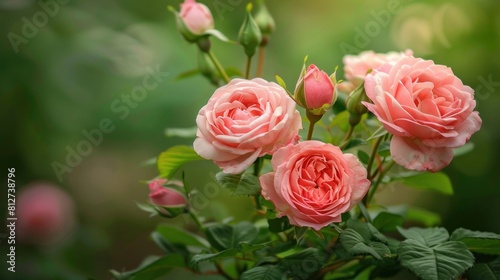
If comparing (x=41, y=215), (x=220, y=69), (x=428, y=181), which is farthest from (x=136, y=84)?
(x=428, y=181)

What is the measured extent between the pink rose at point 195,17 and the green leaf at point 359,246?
11.0 inches

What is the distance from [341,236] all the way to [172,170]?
20 centimetres

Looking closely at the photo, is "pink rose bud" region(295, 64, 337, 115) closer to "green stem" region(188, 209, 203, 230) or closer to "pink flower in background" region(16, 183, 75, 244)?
"green stem" region(188, 209, 203, 230)

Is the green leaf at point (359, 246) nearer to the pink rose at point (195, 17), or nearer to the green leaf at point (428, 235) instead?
the green leaf at point (428, 235)

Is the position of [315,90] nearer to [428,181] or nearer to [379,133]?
[379,133]

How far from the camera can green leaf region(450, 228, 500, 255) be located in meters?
0.55

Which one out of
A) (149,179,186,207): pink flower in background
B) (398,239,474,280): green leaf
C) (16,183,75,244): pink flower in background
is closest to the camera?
(398,239,474,280): green leaf

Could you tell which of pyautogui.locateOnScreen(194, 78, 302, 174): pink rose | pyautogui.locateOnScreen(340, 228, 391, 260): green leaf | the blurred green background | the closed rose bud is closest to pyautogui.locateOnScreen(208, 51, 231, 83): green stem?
the closed rose bud

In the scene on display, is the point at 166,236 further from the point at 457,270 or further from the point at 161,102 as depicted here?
the point at 161,102

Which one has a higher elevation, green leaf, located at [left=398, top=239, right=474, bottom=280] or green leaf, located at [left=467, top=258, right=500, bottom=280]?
green leaf, located at [left=398, top=239, right=474, bottom=280]

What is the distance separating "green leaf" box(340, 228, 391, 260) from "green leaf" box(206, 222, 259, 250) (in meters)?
0.13

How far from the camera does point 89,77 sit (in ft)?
3.68

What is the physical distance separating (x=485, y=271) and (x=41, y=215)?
76cm

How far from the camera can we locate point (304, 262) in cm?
55
